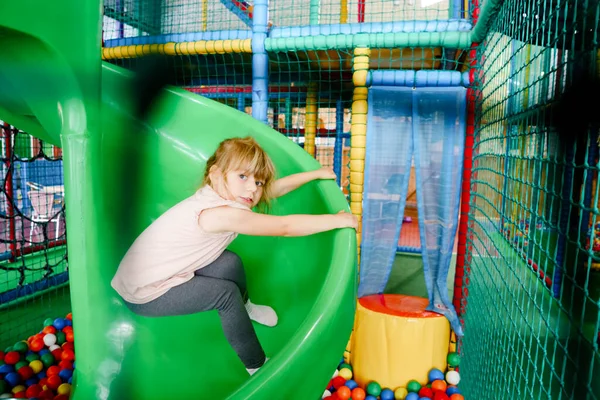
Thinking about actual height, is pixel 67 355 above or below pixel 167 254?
below

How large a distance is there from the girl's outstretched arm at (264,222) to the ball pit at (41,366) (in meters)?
0.96

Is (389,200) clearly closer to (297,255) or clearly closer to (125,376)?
(297,255)

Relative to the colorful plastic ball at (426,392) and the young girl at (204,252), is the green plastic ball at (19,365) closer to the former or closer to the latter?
the young girl at (204,252)

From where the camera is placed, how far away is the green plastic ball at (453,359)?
1731 millimetres

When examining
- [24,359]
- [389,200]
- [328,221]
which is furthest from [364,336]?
[24,359]

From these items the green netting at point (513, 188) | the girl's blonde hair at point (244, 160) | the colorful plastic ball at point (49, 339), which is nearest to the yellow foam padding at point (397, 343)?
the green netting at point (513, 188)

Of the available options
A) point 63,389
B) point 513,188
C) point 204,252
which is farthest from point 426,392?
point 63,389

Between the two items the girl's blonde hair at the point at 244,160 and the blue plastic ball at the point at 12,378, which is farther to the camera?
the blue plastic ball at the point at 12,378

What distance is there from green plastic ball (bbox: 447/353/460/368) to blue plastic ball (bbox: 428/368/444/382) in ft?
0.29

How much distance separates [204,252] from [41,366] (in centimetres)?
117

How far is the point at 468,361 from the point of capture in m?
1.62

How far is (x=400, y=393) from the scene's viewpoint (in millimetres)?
1643

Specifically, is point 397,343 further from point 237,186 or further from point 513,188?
point 237,186

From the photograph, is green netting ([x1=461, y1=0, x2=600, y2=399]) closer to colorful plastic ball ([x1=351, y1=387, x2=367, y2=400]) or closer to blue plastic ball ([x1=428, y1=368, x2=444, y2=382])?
blue plastic ball ([x1=428, y1=368, x2=444, y2=382])
